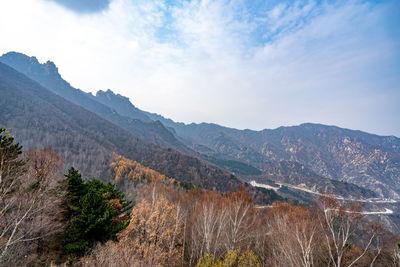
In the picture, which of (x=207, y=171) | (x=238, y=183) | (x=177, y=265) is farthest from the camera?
(x=207, y=171)

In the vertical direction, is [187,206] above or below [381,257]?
below

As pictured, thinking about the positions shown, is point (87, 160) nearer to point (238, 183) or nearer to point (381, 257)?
point (238, 183)

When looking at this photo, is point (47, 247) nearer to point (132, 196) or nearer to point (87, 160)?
point (132, 196)

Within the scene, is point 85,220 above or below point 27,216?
above

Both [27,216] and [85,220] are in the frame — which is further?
[85,220]

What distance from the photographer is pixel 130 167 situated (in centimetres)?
12162

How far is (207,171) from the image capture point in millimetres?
177750

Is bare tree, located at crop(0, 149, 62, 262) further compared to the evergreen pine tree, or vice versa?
the evergreen pine tree

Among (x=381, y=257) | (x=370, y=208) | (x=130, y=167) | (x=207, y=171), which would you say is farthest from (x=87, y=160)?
(x=370, y=208)

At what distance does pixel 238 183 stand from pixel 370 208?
5868 inches

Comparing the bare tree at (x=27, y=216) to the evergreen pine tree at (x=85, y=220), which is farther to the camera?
the evergreen pine tree at (x=85, y=220)

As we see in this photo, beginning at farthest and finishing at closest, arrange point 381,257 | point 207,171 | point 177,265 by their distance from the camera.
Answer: point 207,171 → point 177,265 → point 381,257

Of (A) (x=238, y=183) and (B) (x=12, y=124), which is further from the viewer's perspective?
(B) (x=12, y=124)

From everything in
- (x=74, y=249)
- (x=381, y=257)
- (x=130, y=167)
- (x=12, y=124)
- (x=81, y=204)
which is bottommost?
(x=12, y=124)
